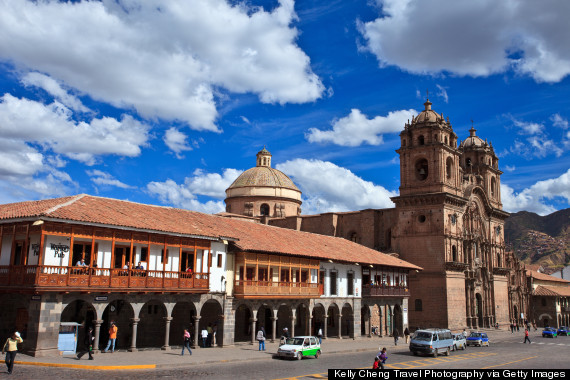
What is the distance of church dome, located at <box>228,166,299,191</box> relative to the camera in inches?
2498

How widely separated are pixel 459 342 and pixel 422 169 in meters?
23.4

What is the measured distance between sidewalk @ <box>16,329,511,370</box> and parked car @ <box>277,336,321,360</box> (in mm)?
870

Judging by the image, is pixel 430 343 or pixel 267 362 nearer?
pixel 267 362

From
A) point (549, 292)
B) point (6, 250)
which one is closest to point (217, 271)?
point (6, 250)

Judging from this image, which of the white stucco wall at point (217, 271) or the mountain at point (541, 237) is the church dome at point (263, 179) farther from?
the mountain at point (541, 237)

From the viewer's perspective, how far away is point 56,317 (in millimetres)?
23094

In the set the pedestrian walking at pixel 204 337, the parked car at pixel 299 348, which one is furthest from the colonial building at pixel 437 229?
the pedestrian walking at pixel 204 337

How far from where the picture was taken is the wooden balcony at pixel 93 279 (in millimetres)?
22438

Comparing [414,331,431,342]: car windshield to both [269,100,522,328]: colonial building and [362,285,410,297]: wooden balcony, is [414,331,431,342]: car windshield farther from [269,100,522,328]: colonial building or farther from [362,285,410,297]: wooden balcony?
[269,100,522,328]: colonial building

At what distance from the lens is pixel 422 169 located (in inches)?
Answer: 2131

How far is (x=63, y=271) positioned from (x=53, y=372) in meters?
4.94

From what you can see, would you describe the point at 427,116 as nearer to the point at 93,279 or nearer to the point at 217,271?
the point at 217,271

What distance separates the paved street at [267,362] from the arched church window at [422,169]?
2287 cm

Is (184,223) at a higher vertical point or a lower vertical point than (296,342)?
higher
